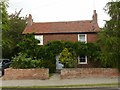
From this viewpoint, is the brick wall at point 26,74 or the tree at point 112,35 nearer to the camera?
the tree at point 112,35

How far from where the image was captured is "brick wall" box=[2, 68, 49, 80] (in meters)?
29.9

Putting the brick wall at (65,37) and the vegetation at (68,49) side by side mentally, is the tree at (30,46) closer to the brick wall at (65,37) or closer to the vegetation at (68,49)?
the vegetation at (68,49)

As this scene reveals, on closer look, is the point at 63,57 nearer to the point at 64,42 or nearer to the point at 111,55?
the point at 64,42

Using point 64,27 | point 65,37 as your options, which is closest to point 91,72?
point 65,37

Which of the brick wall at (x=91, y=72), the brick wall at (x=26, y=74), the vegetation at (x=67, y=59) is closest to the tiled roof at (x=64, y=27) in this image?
the vegetation at (x=67, y=59)

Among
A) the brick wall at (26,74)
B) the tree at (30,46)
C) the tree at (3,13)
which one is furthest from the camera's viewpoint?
the tree at (30,46)

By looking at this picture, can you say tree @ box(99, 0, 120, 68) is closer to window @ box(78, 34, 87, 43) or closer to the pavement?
the pavement

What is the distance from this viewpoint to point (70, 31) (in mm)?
37938

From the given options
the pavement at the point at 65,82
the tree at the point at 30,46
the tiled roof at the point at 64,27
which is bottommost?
the pavement at the point at 65,82

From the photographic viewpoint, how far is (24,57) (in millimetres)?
32625

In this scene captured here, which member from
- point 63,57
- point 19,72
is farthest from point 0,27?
point 63,57

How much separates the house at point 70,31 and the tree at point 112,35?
6.67 m

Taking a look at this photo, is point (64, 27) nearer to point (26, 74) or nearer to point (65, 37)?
point (65, 37)

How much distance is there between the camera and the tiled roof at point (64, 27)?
125 feet
